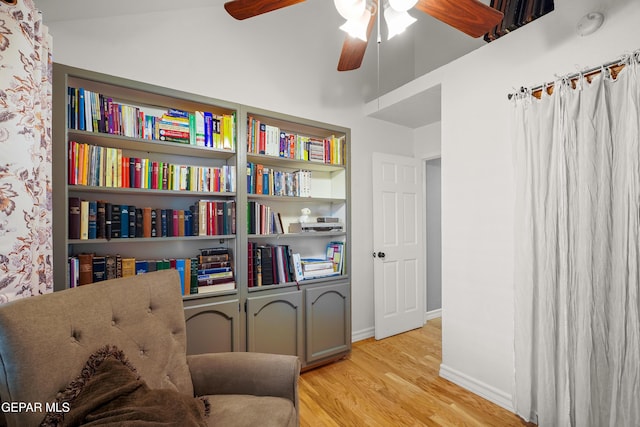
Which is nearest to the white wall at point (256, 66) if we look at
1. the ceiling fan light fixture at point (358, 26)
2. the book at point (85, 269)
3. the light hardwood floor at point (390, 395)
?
the light hardwood floor at point (390, 395)

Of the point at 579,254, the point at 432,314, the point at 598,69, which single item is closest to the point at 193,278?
the point at 579,254

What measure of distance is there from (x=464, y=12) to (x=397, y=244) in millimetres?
2317

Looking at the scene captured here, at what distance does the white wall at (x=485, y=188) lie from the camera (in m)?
1.78

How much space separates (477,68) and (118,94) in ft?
8.25

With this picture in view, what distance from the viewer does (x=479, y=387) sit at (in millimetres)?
2074

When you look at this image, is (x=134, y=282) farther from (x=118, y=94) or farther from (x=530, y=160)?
(x=530, y=160)

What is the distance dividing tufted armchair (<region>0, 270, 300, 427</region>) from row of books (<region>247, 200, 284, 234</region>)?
83cm

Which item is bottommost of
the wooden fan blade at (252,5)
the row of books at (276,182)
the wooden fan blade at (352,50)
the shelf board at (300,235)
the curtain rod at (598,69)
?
the shelf board at (300,235)

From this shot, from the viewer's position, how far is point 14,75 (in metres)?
0.99

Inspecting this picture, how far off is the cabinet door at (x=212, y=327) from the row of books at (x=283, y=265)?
26cm

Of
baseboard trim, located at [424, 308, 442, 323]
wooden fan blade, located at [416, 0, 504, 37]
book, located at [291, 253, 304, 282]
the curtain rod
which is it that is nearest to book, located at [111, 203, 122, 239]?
book, located at [291, 253, 304, 282]

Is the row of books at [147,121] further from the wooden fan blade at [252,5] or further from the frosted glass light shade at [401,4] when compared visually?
the frosted glass light shade at [401,4]

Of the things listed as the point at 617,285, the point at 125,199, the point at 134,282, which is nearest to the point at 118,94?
the point at 125,199

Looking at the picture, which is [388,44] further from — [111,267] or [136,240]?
[111,267]
